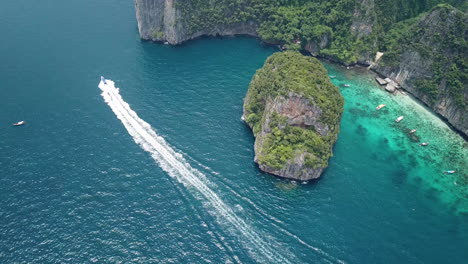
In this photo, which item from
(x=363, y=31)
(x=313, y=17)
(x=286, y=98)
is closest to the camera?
(x=286, y=98)

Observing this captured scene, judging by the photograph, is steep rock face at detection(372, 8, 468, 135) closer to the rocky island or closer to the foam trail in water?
the rocky island

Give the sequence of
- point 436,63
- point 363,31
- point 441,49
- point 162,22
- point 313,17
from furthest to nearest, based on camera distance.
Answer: point 313,17
point 162,22
point 363,31
point 441,49
point 436,63

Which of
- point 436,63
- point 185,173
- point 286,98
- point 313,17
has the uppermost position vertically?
point 313,17

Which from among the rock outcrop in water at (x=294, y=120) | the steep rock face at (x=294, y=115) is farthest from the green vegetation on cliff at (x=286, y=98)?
the steep rock face at (x=294, y=115)

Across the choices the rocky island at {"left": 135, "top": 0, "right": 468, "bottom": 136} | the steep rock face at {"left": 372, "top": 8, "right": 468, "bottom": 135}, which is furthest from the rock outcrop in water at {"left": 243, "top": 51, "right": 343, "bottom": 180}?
the rocky island at {"left": 135, "top": 0, "right": 468, "bottom": 136}

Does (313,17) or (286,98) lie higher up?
(313,17)

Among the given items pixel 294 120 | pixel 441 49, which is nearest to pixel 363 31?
pixel 441 49

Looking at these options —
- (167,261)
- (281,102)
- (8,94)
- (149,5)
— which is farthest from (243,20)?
(167,261)

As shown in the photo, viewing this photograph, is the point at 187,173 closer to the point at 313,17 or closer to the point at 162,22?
the point at 162,22
